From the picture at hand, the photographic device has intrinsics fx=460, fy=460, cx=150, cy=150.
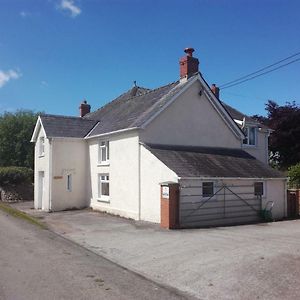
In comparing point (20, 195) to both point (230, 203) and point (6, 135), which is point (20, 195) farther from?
point (230, 203)

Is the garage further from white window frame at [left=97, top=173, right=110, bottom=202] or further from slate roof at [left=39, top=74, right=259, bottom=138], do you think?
white window frame at [left=97, top=173, right=110, bottom=202]

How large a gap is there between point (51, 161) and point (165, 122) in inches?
301

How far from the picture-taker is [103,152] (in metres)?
26.5

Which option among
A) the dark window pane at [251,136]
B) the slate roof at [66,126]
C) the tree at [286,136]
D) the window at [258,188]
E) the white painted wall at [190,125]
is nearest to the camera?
the white painted wall at [190,125]

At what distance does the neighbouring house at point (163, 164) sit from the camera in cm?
2025

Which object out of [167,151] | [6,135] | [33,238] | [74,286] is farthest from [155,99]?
[6,135]

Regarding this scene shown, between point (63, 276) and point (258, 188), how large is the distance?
50.7ft

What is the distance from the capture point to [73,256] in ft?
40.1

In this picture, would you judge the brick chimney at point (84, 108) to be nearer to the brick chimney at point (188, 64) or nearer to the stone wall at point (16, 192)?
the stone wall at point (16, 192)

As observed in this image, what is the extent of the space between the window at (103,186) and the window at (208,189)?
22.3ft

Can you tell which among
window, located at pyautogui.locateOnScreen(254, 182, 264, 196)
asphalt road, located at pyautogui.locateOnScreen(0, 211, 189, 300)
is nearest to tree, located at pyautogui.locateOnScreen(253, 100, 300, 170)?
window, located at pyautogui.locateOnScreen(254, 182, 264, 196)

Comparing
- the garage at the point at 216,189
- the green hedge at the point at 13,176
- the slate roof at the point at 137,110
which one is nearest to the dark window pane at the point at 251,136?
the garage at the point at 216,189

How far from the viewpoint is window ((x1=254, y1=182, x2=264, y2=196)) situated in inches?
905

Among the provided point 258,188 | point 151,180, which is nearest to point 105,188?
point 151,180
